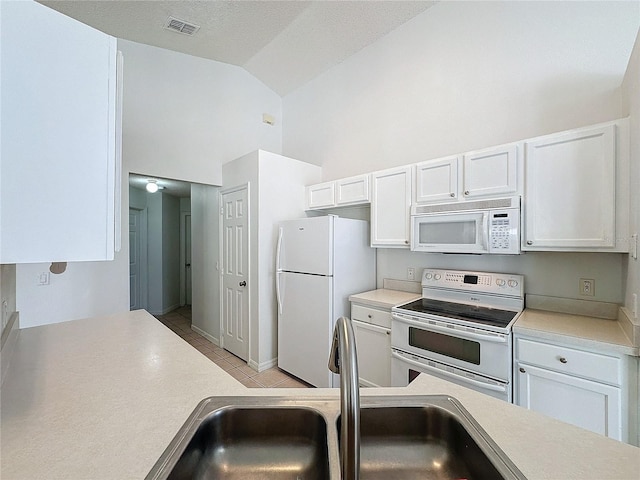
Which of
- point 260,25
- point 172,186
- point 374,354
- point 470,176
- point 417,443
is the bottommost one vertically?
point 374,354

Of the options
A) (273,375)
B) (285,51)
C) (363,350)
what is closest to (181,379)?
(363,350)

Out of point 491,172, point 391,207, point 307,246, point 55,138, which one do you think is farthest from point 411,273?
point 55,138

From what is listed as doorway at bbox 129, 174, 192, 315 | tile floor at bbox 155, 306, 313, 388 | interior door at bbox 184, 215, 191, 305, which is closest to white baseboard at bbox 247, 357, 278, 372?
tile floor at bbox 155, 306, 313, 388

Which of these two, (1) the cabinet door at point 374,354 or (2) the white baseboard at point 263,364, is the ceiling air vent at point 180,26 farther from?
(2) the white baseboard at point 263,364

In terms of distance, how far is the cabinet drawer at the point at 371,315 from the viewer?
2.37m

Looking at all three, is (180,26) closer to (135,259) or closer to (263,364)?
(263,364)

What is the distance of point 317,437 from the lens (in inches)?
32.0

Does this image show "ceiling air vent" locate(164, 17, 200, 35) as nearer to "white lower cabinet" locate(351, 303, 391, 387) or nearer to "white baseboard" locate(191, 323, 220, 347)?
"white lower cabinet" locate(351, 303, 391, 387)

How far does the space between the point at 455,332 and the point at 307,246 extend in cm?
147

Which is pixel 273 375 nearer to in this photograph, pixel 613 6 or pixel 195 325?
pixel 195 325

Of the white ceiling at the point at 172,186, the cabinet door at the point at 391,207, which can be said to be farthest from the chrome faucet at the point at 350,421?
the white ceiling at the point at 172,186

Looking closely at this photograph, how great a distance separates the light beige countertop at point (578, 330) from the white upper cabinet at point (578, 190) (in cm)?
47

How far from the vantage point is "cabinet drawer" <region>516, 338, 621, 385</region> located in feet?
4.66

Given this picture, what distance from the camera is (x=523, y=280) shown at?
7.03 ft
